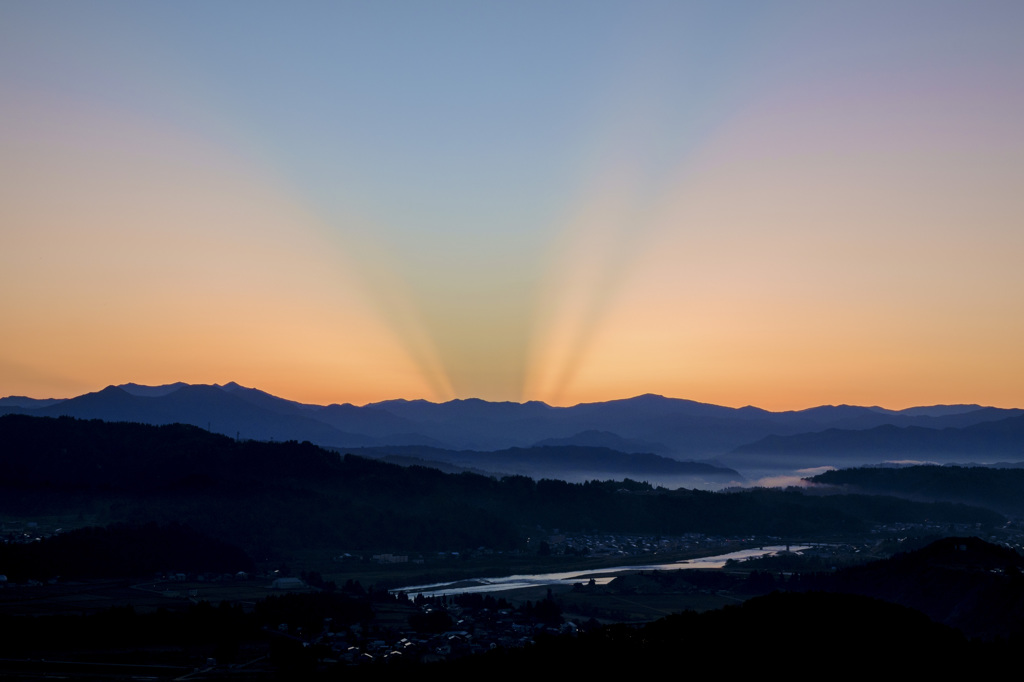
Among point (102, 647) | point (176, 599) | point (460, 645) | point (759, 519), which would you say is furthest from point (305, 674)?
point (759, 519)

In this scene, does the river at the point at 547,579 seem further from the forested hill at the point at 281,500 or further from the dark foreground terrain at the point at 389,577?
the forested hill at the point at 281,500

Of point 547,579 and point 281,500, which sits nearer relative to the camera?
point 547,579

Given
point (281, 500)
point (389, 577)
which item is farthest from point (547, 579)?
point (281, 500)

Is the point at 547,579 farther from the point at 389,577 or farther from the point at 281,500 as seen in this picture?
the point at 281,500

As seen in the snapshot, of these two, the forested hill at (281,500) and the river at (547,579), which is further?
the forested hill at (281,500)

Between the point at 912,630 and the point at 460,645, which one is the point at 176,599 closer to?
the point at 460,645

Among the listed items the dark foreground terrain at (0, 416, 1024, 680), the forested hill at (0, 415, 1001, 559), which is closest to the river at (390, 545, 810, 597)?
the dark foreground terrain at (0, 416, 1024, 680)

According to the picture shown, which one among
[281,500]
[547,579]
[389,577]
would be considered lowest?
[547,579]

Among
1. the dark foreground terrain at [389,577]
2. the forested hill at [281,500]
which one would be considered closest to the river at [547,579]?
the dark foreground terrain at [389,577]
